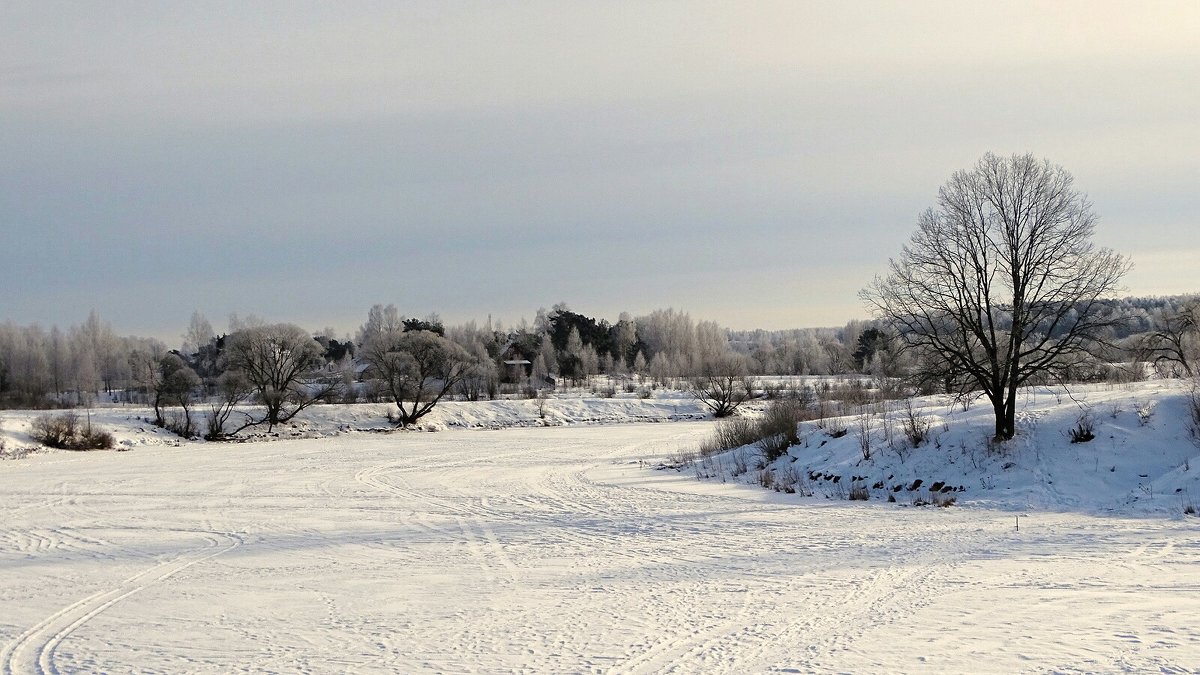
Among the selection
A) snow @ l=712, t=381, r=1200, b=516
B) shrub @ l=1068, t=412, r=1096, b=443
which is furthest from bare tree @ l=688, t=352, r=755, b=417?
shrub @ l=1068, t=412, r=1096, b=443

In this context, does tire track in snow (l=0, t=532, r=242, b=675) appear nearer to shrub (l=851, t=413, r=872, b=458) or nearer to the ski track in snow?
the ski track in snow

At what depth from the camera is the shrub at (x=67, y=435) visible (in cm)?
4631

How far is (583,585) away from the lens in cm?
1241

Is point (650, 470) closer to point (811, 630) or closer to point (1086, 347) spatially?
point (1086, 347)

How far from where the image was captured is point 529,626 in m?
10.1

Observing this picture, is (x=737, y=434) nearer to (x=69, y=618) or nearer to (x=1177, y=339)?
(x=69, y=618)

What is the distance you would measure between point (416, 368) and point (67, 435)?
2230 centimetres

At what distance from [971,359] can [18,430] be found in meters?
45.6

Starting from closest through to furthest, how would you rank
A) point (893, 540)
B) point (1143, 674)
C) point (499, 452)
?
point (1143, 674)
point (893, 540)
point (499, 452)


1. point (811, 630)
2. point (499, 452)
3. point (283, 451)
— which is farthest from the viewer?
point (283, 451)

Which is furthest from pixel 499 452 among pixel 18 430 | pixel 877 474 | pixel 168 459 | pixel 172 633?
pixel 172 633

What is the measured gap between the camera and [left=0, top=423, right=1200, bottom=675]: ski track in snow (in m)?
8.86

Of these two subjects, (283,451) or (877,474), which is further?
(283,451)

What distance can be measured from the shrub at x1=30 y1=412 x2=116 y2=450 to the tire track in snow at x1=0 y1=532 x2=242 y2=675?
36.4 metres
